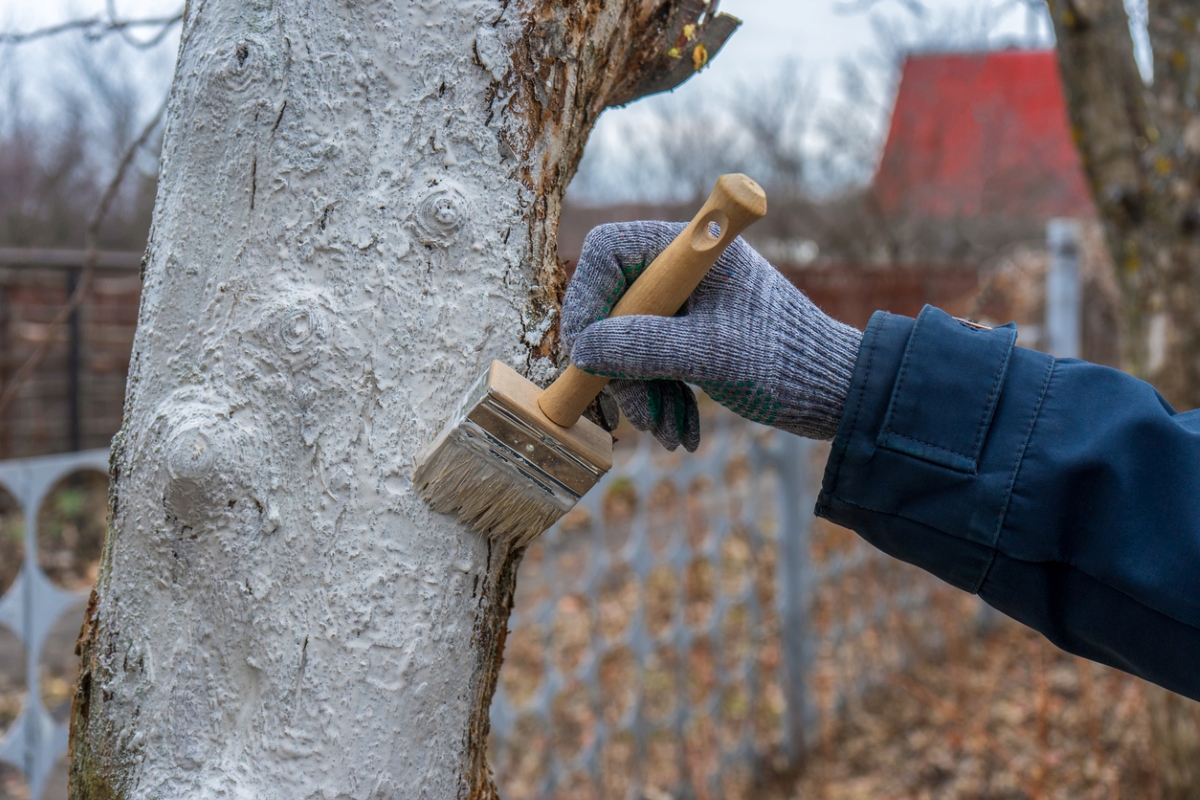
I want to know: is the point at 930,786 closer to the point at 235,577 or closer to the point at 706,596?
the point at 706,596

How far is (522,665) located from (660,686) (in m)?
0.75

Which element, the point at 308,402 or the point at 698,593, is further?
the point at 698,593

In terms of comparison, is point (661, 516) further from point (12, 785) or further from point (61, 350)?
point (61, 350)

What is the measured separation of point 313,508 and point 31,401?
5.97 metres

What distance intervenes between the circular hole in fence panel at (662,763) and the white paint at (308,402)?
2578 mm

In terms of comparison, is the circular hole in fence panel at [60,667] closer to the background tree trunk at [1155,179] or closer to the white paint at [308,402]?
the white paint at [308,402]

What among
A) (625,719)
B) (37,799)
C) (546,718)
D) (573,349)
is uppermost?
(573,349)

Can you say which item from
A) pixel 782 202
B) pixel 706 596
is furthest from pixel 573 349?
pixel 782 202

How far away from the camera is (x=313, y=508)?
89cm

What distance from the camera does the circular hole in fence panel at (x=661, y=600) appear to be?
4898 millimetres

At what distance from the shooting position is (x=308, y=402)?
0.89 metres

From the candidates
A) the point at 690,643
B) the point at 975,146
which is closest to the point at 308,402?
the point at 690,643

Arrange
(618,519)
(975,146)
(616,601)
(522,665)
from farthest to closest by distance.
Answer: (975,146), (618,519), (616,601), (522,665)

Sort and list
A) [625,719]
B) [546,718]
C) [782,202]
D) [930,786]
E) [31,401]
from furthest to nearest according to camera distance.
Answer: [782,202], [31,401], [930,786], [625,719], [546,718]
